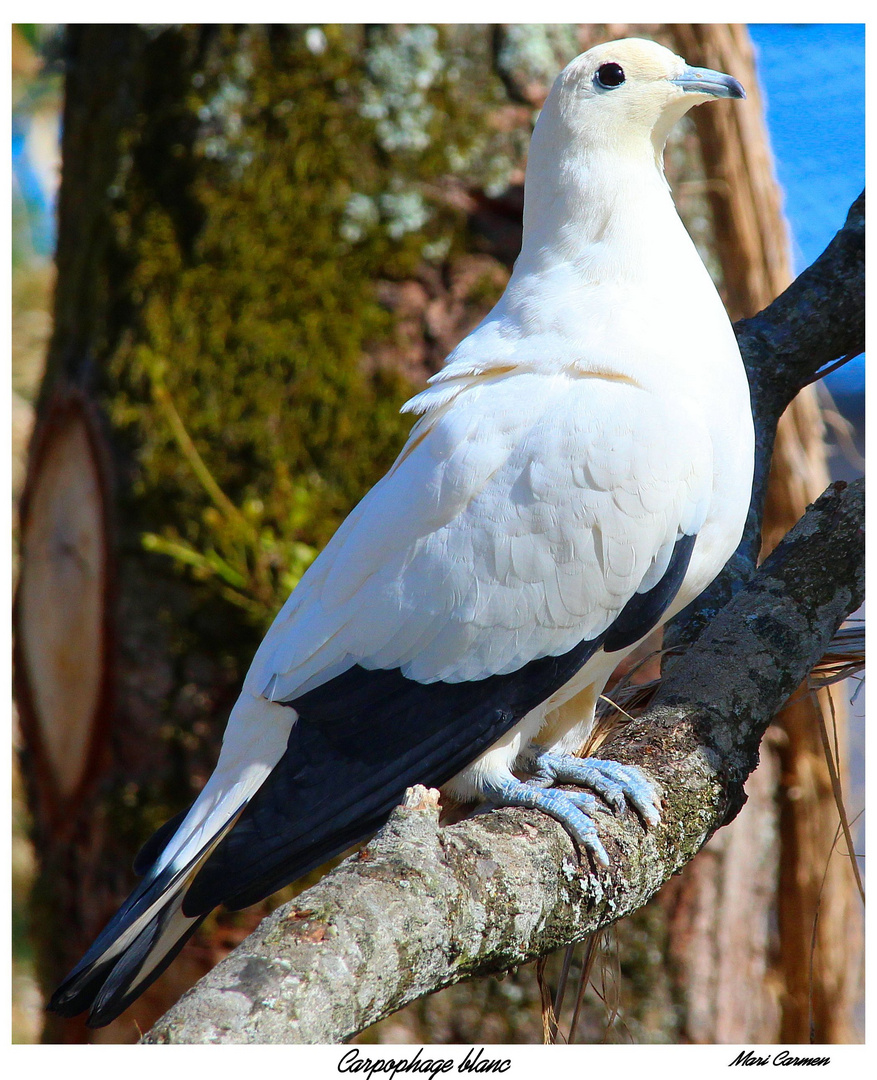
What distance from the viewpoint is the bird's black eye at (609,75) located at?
1.72 m

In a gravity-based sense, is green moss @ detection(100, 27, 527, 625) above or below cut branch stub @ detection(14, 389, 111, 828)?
above

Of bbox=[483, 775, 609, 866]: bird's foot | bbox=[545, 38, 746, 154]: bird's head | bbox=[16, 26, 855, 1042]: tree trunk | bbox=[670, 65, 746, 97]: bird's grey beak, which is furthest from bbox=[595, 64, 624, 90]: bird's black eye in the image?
bbox=[483, 775, 609, 866]: bird's foot

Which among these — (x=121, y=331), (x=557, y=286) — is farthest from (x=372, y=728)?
(x=121, y=331)

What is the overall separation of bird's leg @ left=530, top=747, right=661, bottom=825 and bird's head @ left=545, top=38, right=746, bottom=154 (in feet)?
3.76

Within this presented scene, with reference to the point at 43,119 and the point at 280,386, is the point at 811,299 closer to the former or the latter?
the point at 280,386

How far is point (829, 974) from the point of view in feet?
9.09

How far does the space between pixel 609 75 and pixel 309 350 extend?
137 cm

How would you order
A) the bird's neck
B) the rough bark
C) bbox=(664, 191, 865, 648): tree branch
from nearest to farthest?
the rough bark, the bird's neck, bbox=(664, 191, 865, 648): tree branch

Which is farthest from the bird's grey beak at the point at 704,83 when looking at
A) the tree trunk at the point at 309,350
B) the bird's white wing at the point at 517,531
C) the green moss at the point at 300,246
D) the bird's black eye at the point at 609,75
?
the green moss at the point at 300,246

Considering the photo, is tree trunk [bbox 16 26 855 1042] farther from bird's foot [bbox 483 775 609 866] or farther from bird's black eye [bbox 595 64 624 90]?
bird's foot [bbox 483 775 609 866]

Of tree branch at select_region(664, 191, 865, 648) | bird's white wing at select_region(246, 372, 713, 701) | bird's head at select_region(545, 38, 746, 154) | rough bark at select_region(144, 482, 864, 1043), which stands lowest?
rough bark at select_region(144, 482, 864, 1043)

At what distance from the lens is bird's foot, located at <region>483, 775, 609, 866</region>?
4.36 ft

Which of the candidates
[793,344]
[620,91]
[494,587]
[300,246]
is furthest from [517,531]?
[300,246]
